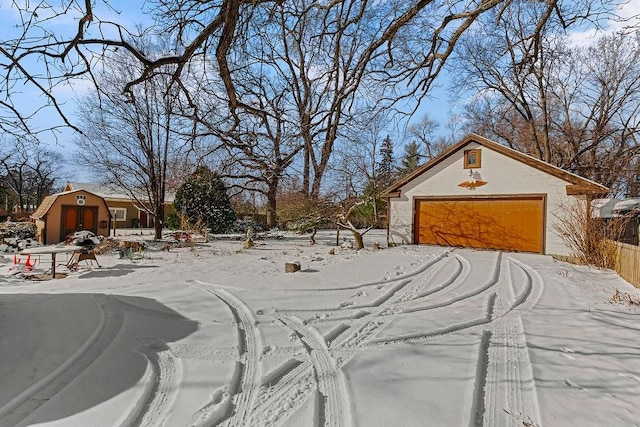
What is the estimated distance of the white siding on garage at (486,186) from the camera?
11.3m

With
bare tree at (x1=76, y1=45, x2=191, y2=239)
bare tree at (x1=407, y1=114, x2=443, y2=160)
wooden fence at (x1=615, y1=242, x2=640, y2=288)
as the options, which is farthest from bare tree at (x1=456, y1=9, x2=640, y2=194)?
bare tree at (x1=76, y1=45, x2=191, y2=239)

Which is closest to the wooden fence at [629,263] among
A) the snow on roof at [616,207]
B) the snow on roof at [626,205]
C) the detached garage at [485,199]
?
the detached garage at [485,199]

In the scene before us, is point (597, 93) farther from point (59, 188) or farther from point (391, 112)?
point (59, 188)

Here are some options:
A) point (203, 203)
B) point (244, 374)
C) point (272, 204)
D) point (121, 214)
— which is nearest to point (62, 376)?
point (244, 374)

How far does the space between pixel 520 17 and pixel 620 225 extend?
594 centimetres

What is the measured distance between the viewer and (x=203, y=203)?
18.5 meters

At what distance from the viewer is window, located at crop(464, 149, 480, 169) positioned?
12719mm

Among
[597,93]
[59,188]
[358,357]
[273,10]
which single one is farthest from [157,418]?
[59,188]

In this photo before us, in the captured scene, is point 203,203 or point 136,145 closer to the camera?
point 136,145

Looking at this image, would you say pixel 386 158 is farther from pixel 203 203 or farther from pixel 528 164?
pixel 528 164

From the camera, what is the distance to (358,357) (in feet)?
11.4

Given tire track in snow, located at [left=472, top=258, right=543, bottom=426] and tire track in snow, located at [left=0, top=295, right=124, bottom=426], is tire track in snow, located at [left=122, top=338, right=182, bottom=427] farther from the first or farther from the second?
tire track in snow, located at [left=472, top=258, right=543, bottom=426]

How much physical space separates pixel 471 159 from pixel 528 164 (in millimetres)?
1882

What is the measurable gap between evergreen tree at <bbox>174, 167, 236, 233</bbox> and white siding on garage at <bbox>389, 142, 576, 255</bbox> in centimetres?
960
